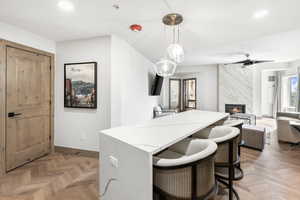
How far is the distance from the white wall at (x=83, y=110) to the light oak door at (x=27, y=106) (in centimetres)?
21

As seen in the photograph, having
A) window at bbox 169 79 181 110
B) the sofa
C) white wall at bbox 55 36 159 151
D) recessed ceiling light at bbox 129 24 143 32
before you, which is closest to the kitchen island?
white wall at bbox 55 36 159 151

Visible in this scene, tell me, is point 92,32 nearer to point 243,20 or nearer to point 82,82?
point 82,82

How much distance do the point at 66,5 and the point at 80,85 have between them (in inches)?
59.4

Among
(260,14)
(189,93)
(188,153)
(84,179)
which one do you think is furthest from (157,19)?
(189,93)

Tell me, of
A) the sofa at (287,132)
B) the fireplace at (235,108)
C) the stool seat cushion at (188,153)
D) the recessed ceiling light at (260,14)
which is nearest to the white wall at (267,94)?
the fireplace at (235,108)

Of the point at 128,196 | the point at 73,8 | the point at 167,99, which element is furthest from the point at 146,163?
the point at 167,99

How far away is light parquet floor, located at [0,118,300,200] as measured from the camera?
203 cm

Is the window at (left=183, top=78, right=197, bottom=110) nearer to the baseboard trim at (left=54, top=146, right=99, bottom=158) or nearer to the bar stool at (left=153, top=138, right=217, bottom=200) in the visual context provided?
the baseboard trim at (left=54, top=146, right=99, bottom=158)

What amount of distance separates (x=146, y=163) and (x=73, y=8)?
7.44ft

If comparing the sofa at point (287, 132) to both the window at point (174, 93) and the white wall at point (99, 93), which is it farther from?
the window at point (174, 93)

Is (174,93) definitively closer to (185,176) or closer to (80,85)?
(80,85)

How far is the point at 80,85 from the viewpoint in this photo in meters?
3.24

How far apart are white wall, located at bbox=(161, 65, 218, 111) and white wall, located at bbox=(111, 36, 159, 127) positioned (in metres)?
2.67

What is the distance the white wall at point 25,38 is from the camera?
8.45 ft
